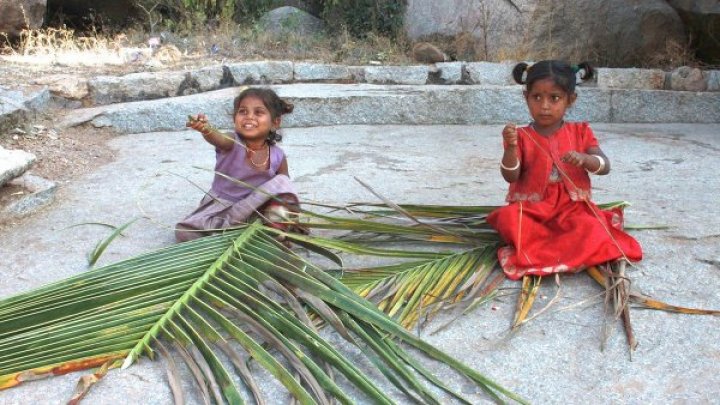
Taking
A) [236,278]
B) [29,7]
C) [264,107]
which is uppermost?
[29,7]

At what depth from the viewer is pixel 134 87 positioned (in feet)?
18.2

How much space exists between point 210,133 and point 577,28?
4937 millimetres

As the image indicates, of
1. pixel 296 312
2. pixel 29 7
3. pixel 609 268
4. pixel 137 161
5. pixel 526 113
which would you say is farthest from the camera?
pixel 29 7

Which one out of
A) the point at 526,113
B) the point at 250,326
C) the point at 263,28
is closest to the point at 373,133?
the point at 526,113

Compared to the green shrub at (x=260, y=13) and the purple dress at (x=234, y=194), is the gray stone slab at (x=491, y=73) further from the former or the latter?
the purple dress at (x=234, y=194)

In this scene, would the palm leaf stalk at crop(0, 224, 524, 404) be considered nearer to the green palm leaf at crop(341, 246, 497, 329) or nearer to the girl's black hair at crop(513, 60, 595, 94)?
the green palm leaf at crop(341, 246, 497, 329)

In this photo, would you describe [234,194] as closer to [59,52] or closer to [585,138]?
[585,138]

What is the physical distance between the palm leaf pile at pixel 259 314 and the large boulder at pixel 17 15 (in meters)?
5.30

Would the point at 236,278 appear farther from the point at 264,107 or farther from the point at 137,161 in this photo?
the point at 137,161

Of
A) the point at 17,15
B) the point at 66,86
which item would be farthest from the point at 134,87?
the point at 17,15

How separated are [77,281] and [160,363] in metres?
0.46

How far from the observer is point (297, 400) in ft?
5.44

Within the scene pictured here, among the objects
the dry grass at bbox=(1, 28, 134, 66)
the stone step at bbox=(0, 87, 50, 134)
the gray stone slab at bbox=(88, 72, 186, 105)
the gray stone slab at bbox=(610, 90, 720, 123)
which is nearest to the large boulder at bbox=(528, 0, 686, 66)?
the gray stone slab at bbox=(610, 90, 720, 123)

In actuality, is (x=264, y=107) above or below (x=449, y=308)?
above
